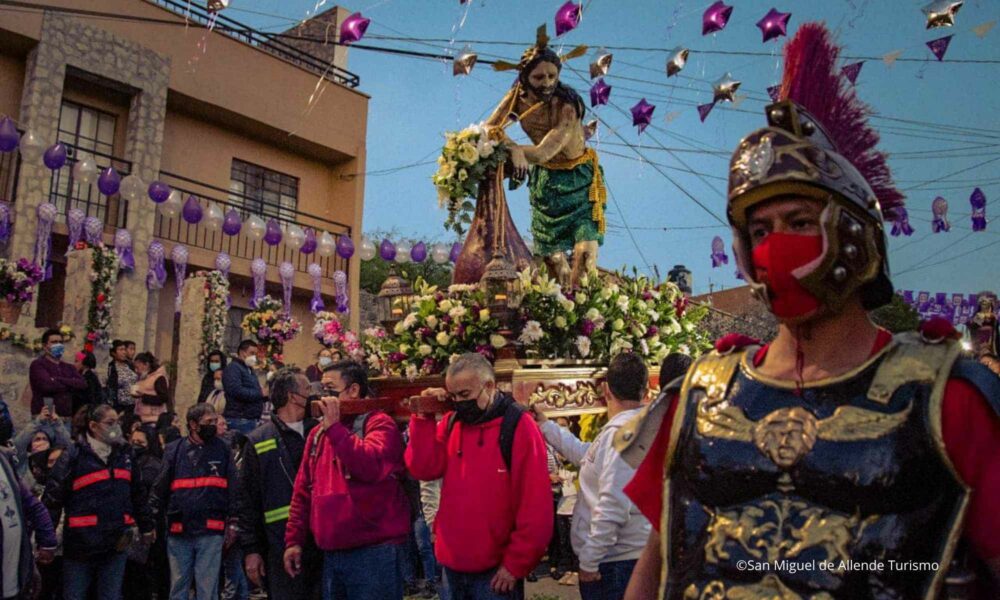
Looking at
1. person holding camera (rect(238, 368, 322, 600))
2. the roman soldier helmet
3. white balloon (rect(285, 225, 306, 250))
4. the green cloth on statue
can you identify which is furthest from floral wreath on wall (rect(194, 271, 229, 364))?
the roman soldier helmet

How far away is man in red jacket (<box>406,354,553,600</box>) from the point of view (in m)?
3.80

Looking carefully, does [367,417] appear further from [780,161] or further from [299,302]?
[299,302]

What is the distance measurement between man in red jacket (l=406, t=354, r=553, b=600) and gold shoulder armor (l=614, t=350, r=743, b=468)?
173 centimetres

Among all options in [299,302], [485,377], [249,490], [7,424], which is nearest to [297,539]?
[249,490]

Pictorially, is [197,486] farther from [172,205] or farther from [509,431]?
[172,205]

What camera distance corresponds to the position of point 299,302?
20328 millimetres

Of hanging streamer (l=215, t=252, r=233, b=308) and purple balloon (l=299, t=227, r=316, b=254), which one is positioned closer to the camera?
hanging streamer (l=215, t=252, r=233, b=308)

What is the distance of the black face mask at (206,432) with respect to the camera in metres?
6.39

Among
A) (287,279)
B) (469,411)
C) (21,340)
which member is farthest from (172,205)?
(469,411)

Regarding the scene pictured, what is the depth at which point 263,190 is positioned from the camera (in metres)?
19.7

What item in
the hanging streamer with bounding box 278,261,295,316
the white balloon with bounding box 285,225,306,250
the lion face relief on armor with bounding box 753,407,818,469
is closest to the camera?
the lion face relief on armor with bounding box 753,407,818,469

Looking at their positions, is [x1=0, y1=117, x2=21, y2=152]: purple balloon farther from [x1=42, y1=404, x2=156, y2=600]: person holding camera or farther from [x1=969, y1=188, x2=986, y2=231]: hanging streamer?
[x1=969, y1=188, x2=986, y2=231]: hanging streamer

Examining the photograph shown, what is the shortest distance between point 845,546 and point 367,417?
3.38 metres

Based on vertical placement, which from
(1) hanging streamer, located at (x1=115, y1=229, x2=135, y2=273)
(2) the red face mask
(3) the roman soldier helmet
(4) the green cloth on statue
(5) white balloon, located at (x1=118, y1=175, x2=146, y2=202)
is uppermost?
(5) white balloon, located at (x1=118, y1=175, x2=146, y2=202)
